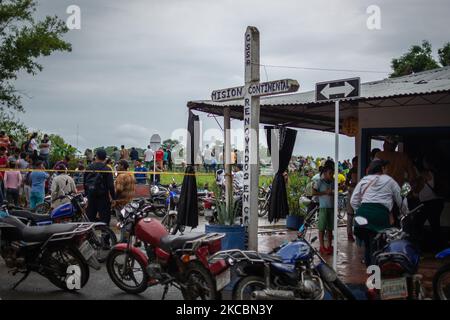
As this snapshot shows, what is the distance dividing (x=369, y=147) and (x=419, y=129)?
1325 mm

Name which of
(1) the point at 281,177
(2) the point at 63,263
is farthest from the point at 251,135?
(1) the point at 281,177

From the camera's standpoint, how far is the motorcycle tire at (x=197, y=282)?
6168 mm

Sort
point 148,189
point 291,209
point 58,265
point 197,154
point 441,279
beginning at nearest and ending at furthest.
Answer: point 441,279 < point 58,265 < point 197,154 < point 291,209 < point 148,189

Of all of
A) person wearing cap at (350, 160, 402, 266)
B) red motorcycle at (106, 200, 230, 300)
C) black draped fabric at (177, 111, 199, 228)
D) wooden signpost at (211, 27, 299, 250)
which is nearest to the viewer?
red motorcycle at (106, 200, 230, 300)

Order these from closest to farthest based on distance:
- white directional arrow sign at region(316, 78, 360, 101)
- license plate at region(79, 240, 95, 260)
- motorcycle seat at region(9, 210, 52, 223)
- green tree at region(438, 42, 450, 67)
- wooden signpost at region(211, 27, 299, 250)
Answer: license plate at region(79, 240, 95, 260) → white directional arrow sign at region(316, 78, 360, 101) → motorcycle seat at region(9, 210, 52, 223) → wooden signpost at region(211, 27, 299, 250) → green tree at region(438, 42, 450, 67)

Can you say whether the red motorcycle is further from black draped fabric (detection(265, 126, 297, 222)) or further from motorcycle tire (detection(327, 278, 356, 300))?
black draped fabric (detection(265, 126, 297, 222))

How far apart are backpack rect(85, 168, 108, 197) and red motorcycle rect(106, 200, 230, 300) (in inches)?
108

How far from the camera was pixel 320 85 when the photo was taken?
8141 mm

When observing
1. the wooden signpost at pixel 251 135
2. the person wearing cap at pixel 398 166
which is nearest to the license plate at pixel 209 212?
the person wearing cap at pixel 398 166

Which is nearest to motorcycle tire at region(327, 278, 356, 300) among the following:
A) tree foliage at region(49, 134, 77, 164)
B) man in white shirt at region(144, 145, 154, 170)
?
tree foliage at region(49, 134, 77, 164)

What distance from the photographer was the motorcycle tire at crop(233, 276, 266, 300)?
19.2 ft

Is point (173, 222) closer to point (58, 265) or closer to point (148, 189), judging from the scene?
point (58, 265)

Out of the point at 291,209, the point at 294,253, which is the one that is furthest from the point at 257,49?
the point at 291,209

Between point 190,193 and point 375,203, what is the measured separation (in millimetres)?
3955
